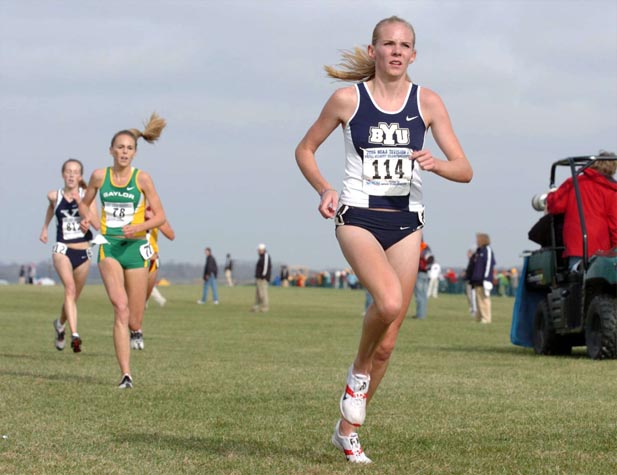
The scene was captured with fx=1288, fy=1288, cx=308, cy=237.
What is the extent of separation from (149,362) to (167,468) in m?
8.47

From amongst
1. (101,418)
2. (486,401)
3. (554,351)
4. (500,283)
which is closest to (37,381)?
(101,418)

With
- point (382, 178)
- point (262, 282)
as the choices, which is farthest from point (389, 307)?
point (262, 282)

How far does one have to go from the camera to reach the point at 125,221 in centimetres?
1224

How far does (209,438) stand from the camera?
805cm

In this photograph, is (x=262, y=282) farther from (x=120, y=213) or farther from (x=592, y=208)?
(x=120, y=213)

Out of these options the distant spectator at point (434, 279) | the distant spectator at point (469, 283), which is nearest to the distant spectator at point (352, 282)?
the distant spectator at point (434, 279)

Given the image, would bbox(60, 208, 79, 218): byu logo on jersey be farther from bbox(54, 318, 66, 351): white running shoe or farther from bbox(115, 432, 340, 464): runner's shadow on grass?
bbox(115, 432, 340, 464): runner's shadow on grass

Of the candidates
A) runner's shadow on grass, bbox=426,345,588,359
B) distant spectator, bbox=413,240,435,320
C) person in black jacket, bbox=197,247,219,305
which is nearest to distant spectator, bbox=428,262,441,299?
person in black jacket, bbox=197,247,219,305

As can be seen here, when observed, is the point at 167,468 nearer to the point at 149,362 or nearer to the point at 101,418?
the point at 101,418

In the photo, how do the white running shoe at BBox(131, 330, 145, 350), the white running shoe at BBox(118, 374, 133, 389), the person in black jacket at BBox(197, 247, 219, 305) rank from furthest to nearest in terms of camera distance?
the person in black jacket at BBox(197, 247, 219, 305)
the white running shoe at BBox(131, 330, 145, 350)
the white running shoe at BBox(118, 374, 133, 389)

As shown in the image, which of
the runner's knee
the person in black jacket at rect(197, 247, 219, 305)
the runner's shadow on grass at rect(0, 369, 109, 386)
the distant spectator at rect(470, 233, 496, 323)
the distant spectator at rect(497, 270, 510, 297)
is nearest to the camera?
the runner's knee

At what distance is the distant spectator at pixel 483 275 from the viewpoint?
106ft

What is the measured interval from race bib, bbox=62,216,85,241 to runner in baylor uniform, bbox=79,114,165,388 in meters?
→ 3.73

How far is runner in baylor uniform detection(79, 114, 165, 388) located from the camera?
39.4 feet
